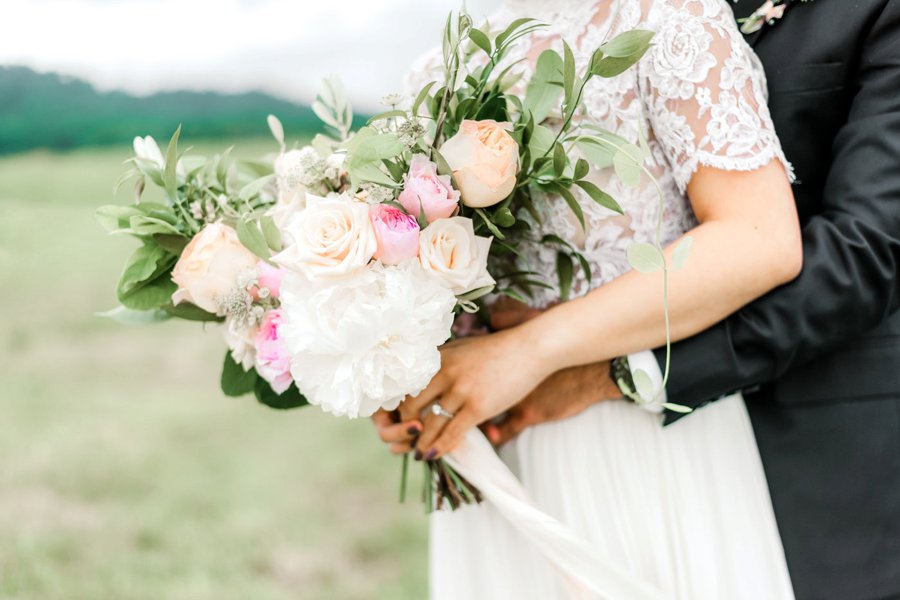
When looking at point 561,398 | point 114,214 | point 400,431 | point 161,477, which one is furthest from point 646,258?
point 161,477

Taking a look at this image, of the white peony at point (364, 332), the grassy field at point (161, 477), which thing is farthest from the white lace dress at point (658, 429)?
the grassy field at point (161, 477)

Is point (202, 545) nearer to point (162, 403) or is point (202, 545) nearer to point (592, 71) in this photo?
point (162, 403)

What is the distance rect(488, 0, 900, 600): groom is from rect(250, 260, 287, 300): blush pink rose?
51 cm

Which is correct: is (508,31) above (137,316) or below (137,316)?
above

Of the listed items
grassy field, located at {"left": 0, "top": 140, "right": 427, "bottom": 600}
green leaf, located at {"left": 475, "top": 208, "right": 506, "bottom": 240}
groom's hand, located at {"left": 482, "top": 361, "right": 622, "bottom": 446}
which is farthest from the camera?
grassy field, located at {"left": 0, "top": 140, "right": 427, "bottom": 600}

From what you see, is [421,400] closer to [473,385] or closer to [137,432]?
[473,385]

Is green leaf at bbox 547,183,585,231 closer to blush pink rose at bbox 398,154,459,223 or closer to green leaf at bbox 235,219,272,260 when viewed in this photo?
blush pink rose at bbox 398,154,459,223

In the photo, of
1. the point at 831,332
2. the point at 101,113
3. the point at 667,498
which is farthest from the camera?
→ the point at 101,113

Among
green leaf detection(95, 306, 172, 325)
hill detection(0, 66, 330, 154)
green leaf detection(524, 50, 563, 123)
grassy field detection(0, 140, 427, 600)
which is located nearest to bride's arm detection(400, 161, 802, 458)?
green leaf detection(524, 50, 563, 123)

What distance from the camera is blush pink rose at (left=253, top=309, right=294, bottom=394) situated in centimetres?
105

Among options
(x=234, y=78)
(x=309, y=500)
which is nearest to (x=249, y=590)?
(x=309, y=500)

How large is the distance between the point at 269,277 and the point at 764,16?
33.7 inches

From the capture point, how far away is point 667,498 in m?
1.23

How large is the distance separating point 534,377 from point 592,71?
45 cm
